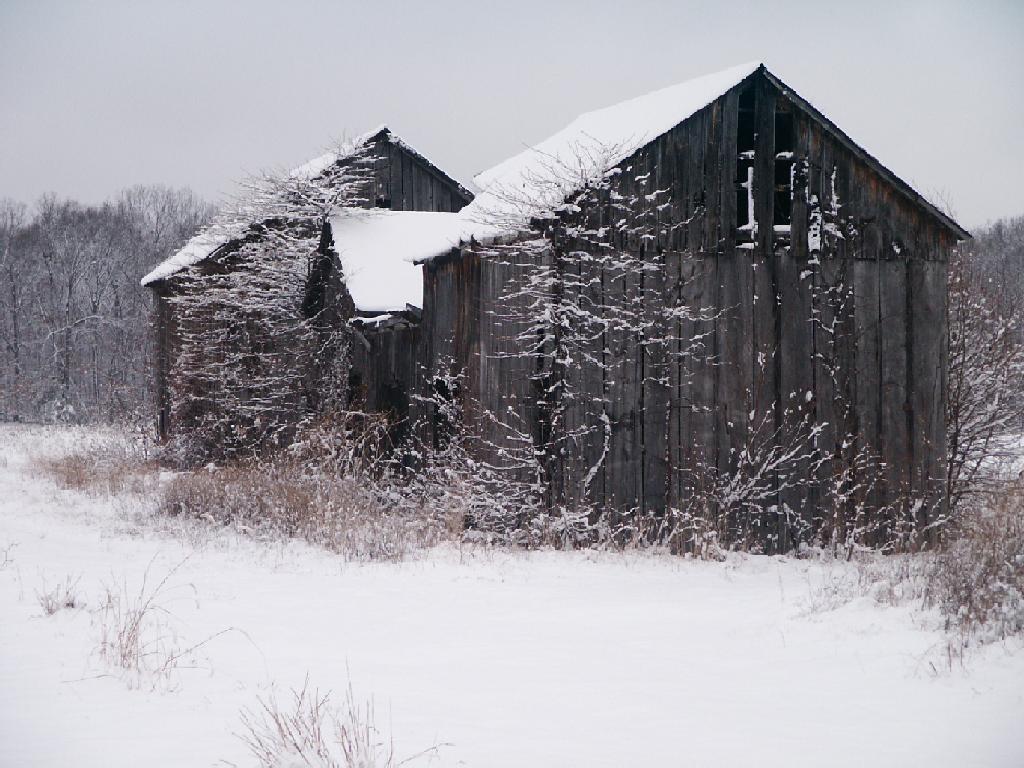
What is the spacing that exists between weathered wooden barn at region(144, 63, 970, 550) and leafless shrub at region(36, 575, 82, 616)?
4.97 m

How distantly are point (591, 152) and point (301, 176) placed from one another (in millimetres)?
9653

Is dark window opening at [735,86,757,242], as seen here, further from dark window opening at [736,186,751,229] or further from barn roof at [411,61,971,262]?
barn roof at [411,61,971,262]

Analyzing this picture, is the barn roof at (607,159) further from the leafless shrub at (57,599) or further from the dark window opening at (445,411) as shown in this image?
the leafless shrub at (57,599)

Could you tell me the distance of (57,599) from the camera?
288 inches

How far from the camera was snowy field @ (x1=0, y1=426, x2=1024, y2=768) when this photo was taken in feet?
14.7

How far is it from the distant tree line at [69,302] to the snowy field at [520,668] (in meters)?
36.0

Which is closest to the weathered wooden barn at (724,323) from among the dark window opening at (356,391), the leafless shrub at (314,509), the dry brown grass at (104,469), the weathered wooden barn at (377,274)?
the leafless shrub at (314,509)

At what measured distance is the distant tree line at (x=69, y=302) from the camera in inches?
1662

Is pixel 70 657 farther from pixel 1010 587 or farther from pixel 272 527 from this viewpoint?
pixel 1010 587

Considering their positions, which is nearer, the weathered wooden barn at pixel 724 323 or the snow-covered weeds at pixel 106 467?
the weathered wooden barn at pixel 724 323

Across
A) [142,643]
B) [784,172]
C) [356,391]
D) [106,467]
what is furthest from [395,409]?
[142,643]

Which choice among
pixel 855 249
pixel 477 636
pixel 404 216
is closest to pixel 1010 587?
pixel 477 636

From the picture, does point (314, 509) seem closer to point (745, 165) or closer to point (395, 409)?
point (395, 409)

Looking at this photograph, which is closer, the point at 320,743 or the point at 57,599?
the point at 320,743
